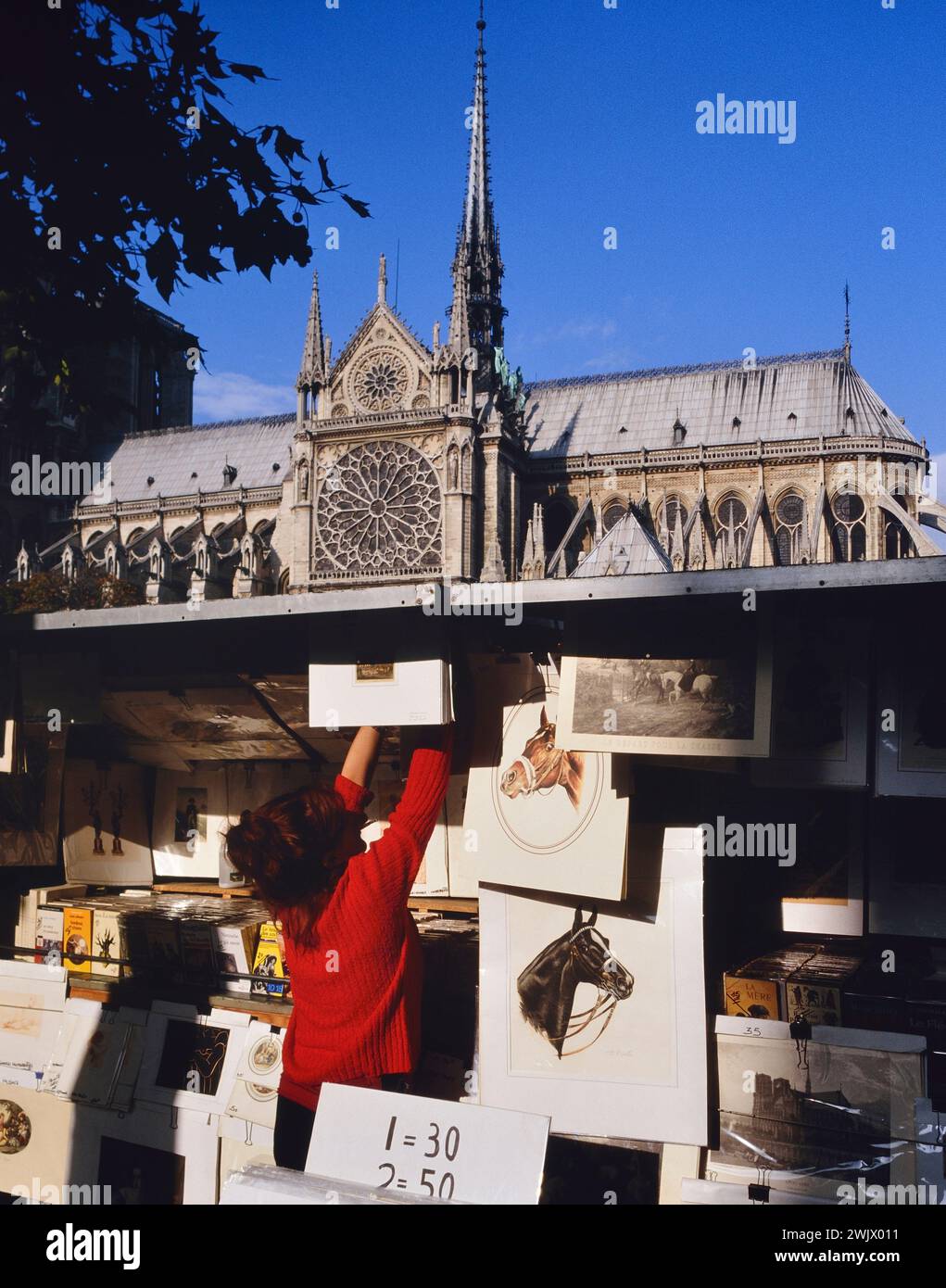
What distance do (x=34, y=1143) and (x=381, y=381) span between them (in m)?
36.0

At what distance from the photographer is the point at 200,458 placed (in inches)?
1933

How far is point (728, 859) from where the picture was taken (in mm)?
3271

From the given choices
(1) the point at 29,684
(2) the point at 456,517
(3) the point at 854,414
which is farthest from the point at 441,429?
(1) the point at 29,684

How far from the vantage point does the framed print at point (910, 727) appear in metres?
2.77

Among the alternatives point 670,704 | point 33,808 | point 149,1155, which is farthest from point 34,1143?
point 670,704

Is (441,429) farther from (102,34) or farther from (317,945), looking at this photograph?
(317,945)

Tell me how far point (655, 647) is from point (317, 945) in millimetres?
1244

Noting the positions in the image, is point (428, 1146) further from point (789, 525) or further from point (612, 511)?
point (612, 511)

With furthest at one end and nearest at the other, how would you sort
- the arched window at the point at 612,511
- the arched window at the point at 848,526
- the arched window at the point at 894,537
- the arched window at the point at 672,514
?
the arched window at the point at 612,511 < the arched window at the point at 672,514 < the arched window at the point at 894,537 < the arched window at the point at 848,526

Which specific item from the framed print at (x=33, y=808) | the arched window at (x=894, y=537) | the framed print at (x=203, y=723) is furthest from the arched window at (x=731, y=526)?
the framed print at (x=33, y=808)

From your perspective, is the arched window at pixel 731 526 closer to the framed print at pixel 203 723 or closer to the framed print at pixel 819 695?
the framed print at pixel 203 723

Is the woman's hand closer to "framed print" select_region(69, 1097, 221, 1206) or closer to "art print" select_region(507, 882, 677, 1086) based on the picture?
"art print" select_region(507, 882, 677, 1086)

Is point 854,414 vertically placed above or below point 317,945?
above

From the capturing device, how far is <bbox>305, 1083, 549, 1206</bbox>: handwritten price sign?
246 centimetres
